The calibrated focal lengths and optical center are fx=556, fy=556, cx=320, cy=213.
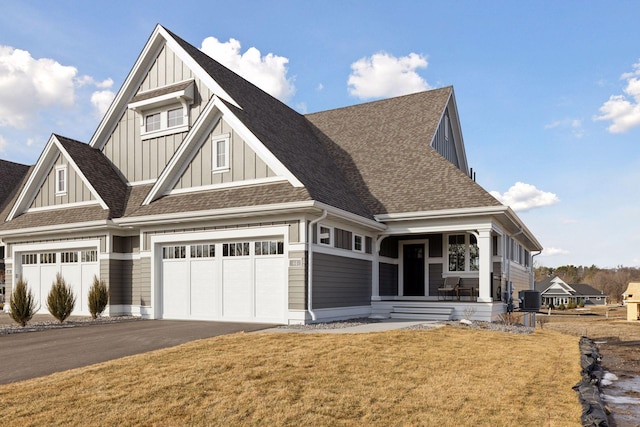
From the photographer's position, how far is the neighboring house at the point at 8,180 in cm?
2613

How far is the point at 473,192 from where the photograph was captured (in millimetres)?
17219

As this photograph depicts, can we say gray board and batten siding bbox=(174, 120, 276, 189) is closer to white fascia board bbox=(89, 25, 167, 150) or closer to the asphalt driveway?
the asphalt driveway

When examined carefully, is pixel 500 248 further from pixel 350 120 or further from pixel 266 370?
pixel 266 370

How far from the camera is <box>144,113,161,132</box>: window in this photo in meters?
20.0

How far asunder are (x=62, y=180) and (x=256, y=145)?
8784 mm

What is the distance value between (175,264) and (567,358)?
11.2 m

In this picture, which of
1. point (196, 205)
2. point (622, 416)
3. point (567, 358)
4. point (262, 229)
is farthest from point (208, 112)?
point (622, 416)

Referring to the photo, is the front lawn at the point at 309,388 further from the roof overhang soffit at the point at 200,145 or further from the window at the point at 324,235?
the roof overhang soffit at the point at 200,145

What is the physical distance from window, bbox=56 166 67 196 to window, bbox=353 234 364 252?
10.7 m

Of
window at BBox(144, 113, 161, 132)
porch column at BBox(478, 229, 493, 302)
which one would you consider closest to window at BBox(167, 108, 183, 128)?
window at BBox(144, 113, 161, 132)

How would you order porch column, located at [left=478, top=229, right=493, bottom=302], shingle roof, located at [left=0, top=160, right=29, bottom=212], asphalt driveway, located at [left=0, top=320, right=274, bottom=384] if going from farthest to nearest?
shingle roof, located at [left=0, top=160, right=29, bottom=212] → porch column, located at [left=478, top=229, right=493, bottom=302] → asphalt driveway, located at [left=0, top=320, right=274, bottom=384]

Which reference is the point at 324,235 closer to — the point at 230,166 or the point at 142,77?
the point at 230,166

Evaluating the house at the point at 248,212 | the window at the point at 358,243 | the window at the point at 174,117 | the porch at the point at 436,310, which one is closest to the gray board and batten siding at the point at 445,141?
the house at the point at 248,212

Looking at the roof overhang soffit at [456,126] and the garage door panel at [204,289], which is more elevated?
the roof overhang soffit at [456,126]
